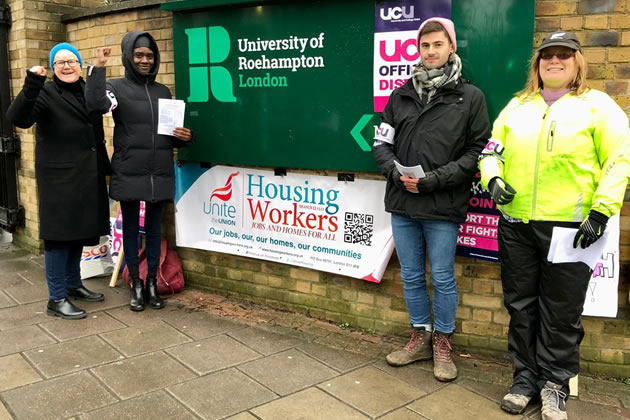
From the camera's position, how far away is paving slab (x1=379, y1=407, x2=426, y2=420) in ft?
9.98

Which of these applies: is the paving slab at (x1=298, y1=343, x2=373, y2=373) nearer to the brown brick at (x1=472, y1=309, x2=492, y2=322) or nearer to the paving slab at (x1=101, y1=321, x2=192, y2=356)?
the brown brick at (x1=472, y1=309, x2=492, y2=322)

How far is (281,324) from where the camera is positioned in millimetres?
4387

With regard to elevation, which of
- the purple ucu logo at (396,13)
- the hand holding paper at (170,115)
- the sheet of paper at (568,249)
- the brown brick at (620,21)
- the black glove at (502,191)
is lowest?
the sheet of paper at (568,249)

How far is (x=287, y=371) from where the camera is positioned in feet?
11.8

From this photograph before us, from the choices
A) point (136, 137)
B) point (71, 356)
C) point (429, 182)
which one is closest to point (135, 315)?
point (71, 356)

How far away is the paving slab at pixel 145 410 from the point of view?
3.01m

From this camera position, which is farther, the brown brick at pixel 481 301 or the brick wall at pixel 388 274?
the brown brick at pixel 481 301

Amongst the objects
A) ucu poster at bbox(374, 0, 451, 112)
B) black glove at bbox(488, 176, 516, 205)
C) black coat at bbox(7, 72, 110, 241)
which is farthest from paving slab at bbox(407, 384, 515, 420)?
black coat at bbox(7, 72, 110, 241)

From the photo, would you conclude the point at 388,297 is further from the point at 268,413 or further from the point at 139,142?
the point at 139,142

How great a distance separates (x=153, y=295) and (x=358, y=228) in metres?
1.85

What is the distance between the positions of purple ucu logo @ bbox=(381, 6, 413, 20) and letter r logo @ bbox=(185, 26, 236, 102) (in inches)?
54.2

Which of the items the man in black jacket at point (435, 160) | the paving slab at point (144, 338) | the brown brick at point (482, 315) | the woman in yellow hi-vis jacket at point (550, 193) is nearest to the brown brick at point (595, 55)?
the woman in yellow hi-vis jacket at point (550, 193)

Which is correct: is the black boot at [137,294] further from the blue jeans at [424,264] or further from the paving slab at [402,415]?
the paving slab at [402,415]

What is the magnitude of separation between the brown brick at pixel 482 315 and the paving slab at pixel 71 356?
240 cm
